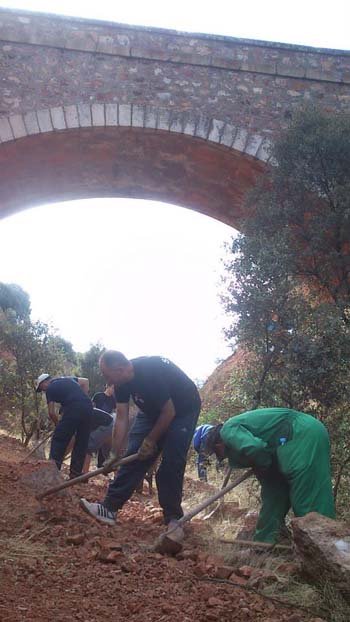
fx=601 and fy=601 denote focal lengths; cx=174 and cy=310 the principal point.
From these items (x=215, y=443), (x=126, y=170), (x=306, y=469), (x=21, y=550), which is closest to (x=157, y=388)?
(x=215, y=443)

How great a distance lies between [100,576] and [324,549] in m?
1.05

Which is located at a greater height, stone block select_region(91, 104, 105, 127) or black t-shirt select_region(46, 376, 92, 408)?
stone block select_region(91, 104, 105, 127)

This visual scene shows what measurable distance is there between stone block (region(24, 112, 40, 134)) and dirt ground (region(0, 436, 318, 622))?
5.54 m

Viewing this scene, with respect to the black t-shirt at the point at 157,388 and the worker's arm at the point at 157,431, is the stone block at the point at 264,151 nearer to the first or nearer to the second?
the black t-shirt at the point at 157,388

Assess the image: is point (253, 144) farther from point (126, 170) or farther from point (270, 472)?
point (270, 472)

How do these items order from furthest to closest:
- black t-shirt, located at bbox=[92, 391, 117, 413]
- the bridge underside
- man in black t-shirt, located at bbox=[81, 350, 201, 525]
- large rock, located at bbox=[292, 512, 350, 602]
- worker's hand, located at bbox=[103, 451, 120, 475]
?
1. the bridge underside
2. black t-shirt, located at bbox=[92, 391, 117, 413]
3. worker's hand, located at bbox=[103, 451, 120, 475]
4. man in black t-shirt, located at bbox=[81, 350, 201, 525]
5. large rock, located at bbox=[292, 512, 350, 602]

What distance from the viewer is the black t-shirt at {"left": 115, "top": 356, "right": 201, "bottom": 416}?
4.07 m

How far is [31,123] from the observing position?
26.6ft

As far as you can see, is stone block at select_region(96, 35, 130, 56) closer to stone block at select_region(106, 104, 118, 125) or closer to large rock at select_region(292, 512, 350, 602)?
stone block at select_region(106, 104, 118, 125)

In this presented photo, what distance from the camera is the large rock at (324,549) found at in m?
2.70

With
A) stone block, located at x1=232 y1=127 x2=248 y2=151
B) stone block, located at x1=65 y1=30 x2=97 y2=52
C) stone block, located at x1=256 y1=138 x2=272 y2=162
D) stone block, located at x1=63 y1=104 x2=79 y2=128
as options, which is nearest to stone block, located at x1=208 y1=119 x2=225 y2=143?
stone block, located at x1=232 y1=127 x2=248 y2=151

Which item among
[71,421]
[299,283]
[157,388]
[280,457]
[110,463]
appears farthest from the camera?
[299,283]

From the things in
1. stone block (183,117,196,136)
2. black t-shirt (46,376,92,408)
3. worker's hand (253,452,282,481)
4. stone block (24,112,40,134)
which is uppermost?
stone block (183,117,196,136)

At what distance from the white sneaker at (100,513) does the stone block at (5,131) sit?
18.6ft
